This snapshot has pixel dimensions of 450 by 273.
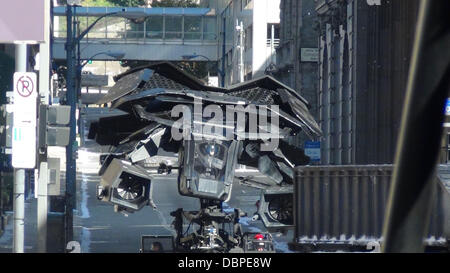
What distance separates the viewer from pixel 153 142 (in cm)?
1414

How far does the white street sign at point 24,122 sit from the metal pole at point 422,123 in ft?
42.5

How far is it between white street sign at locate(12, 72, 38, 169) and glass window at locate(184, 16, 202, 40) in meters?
88.4

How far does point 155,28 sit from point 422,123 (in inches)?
4034

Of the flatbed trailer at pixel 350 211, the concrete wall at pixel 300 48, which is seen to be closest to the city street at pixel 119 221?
the flatbed trailer at pixel 350 211

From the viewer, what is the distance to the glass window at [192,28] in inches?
4065

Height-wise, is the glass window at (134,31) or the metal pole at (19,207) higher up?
the glass window at (134,31)

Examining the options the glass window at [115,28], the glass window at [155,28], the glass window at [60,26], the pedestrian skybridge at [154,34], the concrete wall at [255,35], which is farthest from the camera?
the glass window at [155,28]

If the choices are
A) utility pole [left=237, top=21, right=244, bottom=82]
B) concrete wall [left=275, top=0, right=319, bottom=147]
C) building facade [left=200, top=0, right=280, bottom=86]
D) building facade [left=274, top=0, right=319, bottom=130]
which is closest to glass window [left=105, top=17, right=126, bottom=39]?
building facade [left=200, top=0, right=280, bottom=86]

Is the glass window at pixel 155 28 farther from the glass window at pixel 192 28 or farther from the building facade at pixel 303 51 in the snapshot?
the building facade at pixel 303 51

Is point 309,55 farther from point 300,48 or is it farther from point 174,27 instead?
point 174,27

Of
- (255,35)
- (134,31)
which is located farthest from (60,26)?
(255,35)

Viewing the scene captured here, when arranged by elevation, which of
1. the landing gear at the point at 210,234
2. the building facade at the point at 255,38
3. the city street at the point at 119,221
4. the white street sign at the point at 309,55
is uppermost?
the building facade at the point at 255,38

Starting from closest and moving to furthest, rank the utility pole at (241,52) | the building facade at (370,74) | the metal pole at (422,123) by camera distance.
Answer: the metal pole at (422,123)
the building facade at (370,74)
the utility pole at (241,52)
